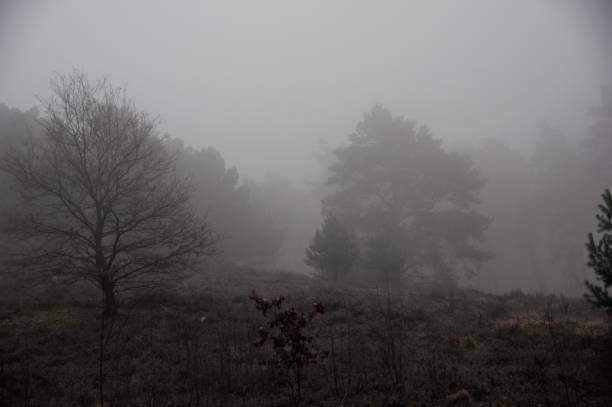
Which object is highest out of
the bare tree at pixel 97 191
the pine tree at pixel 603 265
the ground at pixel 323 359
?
the bare tree at pixel 97 191

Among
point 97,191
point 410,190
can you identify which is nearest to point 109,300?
point 97,191

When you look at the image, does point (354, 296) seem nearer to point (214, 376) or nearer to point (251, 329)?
point (251, 329)

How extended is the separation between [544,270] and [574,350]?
4644 centimetres

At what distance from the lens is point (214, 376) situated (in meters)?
5.22

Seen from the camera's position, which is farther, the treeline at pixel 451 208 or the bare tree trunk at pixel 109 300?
the treeline at pixel 451 208

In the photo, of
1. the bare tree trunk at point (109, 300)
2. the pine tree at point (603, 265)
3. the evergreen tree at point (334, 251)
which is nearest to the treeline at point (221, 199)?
the evergreen tree at point (334, 251)

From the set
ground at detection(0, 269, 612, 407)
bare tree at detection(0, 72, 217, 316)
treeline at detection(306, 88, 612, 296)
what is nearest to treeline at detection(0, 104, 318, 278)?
treeline at detection(306, 88, 612, 296)

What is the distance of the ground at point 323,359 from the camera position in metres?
4.32

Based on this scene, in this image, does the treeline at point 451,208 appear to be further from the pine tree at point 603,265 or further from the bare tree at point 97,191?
the pine tree at point 603,265

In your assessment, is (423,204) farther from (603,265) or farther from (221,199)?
(603,265)

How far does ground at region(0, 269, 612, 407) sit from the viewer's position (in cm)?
432

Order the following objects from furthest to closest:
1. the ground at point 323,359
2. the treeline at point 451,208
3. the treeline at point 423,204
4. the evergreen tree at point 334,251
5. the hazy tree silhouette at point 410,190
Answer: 1. the hazy tree silhouette at point 410,190
2. the treeline at point 423,204
3. the treeline at point 451,208
4. the evergreen tree at point 334,251
5. the ground at point 323,359

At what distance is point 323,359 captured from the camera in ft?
20.5

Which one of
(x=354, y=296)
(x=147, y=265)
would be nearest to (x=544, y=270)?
(x=354, y=296)
